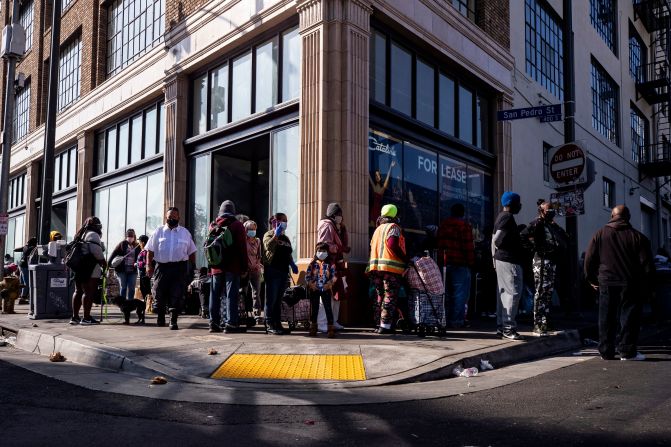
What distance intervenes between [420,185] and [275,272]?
186 inches

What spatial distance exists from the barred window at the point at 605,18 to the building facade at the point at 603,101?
0.13 ft

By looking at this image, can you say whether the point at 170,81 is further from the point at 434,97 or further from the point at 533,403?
the point at 533,403

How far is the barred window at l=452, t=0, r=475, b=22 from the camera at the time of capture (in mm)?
13948

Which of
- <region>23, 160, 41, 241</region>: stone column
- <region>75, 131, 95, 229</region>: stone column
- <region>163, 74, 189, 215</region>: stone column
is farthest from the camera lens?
<region>23, 160, 41, 241</region>: stone column

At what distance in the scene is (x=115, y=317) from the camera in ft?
38.4

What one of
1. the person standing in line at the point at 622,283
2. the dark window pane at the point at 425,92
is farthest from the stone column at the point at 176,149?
the person standing in line at the point at 622,283

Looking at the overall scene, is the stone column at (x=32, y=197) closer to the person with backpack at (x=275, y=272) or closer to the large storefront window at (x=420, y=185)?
the large storefront window at (x=420, y=185)

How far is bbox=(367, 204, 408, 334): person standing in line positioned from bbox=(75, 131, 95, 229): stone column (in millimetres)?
12470

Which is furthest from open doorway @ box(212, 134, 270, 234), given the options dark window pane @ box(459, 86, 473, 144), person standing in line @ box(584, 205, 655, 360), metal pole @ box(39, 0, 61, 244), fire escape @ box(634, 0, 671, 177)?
fire escape @ box(634, 0, 671, 177)

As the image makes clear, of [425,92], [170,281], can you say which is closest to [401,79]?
[425,92]

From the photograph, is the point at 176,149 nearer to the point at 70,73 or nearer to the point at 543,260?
the point at 543,260

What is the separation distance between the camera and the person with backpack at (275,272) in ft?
A: 28.3

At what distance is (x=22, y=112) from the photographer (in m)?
25.9

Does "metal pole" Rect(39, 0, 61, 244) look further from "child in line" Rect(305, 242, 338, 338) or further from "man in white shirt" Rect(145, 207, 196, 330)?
"child in line" Rect(305, 242, 338, 338)
